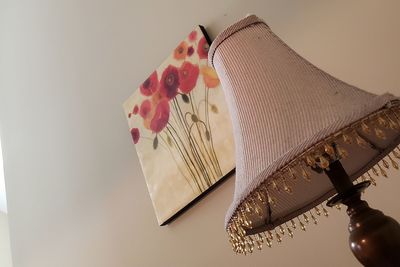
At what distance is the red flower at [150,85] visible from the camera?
5.05 feet

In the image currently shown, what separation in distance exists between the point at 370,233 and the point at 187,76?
38.8 inches

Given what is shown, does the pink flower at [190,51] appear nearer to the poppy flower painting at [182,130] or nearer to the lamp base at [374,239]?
the poppy flower painting at [182,130]

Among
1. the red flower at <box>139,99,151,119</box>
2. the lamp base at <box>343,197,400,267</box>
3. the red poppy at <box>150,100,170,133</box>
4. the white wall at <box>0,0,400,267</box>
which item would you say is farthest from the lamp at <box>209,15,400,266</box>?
the red flower at <box>139,99,151,119</box>

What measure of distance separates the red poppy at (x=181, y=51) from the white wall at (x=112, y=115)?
0.25 feet

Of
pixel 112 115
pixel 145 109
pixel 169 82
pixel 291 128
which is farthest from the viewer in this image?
pixel 112 115

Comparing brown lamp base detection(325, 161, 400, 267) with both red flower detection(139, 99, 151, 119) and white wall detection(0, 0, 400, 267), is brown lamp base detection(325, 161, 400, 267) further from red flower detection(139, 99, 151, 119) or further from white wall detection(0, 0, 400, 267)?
red flower detection(139, 99, 151, 119)

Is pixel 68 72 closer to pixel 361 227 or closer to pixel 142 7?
pixel 142 7

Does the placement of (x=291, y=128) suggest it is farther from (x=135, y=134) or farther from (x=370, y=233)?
(x=135, y=134)

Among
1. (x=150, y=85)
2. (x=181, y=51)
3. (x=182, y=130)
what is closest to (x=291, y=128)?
(x=182, y=130)

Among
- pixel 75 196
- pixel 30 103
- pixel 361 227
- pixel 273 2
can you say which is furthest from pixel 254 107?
pixel 30 103

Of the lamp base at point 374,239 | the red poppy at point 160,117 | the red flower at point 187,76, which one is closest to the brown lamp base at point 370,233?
the lamp base at point 374,239

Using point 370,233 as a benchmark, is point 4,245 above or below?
above

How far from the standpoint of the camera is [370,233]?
0.50 metres

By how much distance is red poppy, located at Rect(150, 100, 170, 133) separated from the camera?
1460 mm
